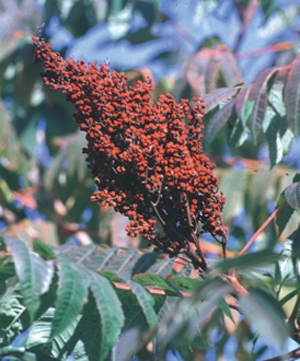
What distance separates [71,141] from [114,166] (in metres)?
4.00

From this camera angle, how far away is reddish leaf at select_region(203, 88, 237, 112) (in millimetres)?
2252

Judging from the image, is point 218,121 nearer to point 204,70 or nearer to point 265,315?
point 265,315

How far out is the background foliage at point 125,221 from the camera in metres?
1.43

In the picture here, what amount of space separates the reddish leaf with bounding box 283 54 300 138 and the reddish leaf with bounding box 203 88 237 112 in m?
0.32

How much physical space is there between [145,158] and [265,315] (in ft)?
2.86

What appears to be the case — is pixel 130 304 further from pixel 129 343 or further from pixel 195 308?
pixel 129 343

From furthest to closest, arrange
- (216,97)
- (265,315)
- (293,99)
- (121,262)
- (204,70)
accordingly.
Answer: (204,70), (121,262), (216,97), (293,99), (265,315)

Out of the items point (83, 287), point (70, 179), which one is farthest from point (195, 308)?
point (70, 179)

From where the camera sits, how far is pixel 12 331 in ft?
6.12

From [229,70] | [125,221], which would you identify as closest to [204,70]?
[229,70]

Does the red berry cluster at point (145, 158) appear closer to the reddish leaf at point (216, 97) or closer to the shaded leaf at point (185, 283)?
the shaded leaf at point (185, 283)

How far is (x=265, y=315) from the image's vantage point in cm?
121

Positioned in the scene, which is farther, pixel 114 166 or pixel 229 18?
pixel 229 18

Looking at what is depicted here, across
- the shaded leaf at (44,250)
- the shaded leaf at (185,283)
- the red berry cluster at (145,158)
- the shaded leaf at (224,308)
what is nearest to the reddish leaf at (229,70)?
the red berry cluster at (145,158)
